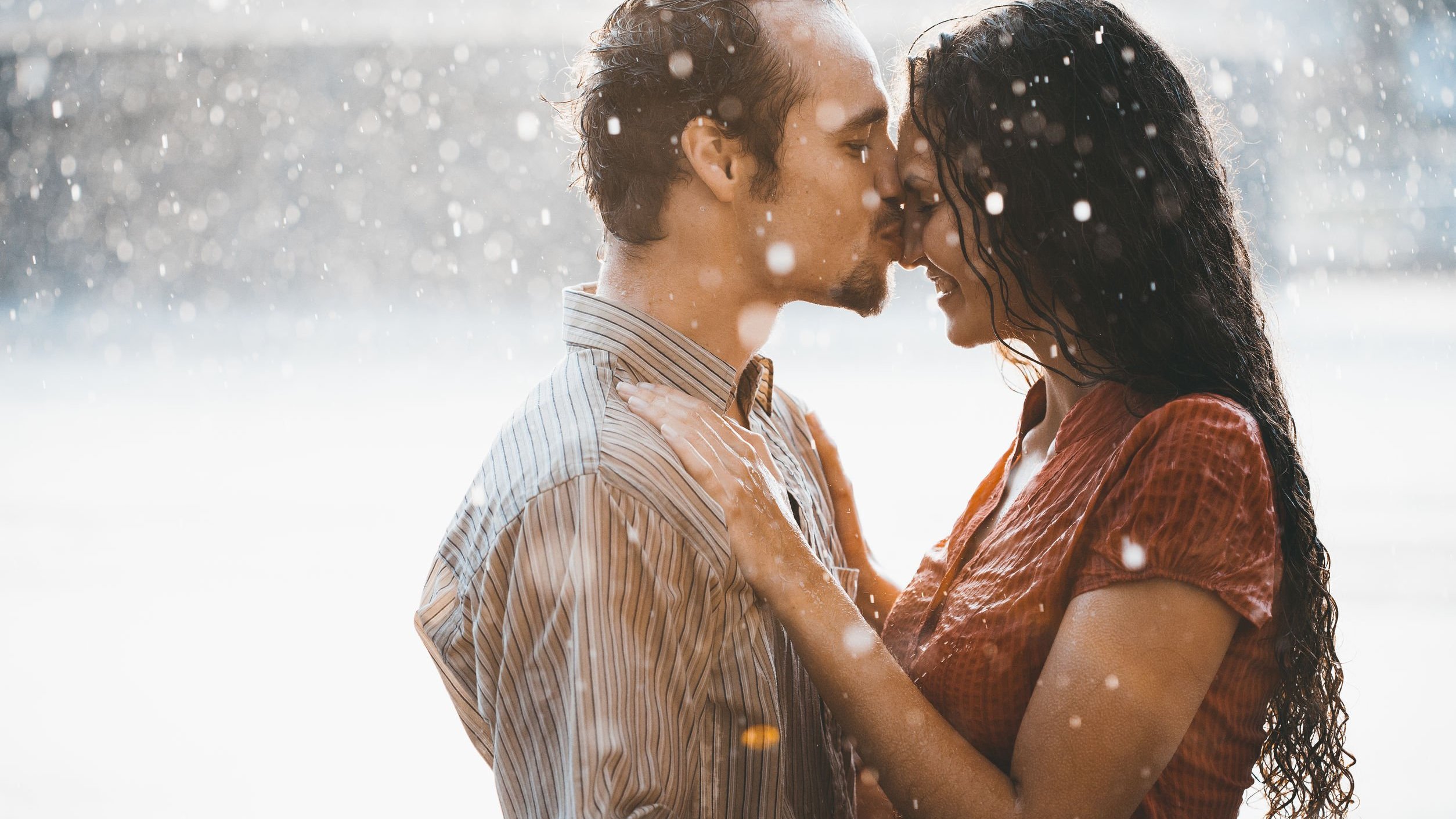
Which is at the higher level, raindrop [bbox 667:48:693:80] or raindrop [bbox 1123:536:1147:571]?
raindrop [bbox 667:48:693:80]

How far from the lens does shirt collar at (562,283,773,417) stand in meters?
1.40

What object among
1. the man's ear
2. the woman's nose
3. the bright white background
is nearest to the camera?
the man's ear

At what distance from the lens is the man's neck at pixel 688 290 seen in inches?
58.6

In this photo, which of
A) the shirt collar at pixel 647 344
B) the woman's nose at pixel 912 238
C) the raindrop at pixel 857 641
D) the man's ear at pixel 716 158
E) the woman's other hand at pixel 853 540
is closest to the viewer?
the raindrop at pixel 857 641

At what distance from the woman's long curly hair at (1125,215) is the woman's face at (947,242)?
6 centimetres

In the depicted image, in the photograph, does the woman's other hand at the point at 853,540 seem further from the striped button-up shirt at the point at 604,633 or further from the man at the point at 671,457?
the striped button-up shirt at the point at 604,633

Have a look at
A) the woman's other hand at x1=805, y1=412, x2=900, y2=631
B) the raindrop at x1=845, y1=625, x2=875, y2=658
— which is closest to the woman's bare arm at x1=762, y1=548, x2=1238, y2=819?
the raindrop at x1=845, y1=625, x2=875, y2=658

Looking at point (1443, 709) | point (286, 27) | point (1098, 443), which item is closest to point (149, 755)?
point (1098, 443)

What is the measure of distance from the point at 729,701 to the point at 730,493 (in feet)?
0.77

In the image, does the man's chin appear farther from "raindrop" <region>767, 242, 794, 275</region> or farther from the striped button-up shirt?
the striped button-up shirt

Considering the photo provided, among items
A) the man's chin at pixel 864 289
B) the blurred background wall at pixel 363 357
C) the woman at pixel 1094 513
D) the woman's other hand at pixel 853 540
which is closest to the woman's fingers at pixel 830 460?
the woman's other hand at pixel 853 540

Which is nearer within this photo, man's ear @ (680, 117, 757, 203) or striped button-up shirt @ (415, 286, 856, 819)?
striped button-up shirt @ (415, 286, 856, 819)

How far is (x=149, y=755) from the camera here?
11.0 feet

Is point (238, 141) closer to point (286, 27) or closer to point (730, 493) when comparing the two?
point (286, 27)
